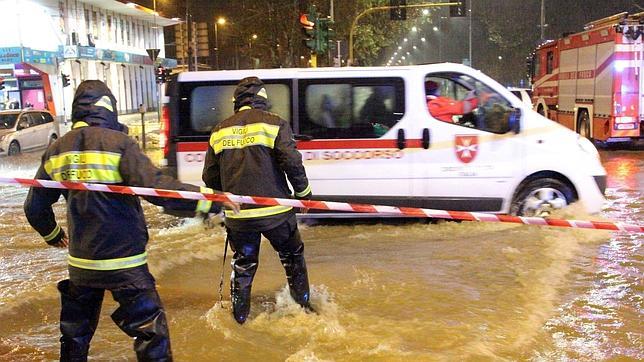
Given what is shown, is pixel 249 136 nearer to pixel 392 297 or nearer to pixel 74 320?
pixel 74 320

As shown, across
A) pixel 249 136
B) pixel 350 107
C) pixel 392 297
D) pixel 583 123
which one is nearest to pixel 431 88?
pixel 350 107

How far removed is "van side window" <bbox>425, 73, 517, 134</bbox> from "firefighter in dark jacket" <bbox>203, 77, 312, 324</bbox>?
11.1 feet

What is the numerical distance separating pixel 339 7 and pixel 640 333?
2845 cm

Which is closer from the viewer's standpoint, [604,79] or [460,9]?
[604,79]

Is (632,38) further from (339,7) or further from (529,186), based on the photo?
(339,7)

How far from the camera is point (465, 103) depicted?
779 cm

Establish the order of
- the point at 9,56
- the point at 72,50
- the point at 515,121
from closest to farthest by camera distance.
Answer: the point at 515,121 < the point at 9,56 < the point at 72,50

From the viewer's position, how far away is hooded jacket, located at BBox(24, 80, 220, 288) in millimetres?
3434

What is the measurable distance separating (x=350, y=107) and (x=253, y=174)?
3339 millimetres

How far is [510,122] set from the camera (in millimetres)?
7629

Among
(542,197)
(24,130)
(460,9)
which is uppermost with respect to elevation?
(460,9)

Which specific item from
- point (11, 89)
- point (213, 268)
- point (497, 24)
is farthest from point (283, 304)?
point (497, 24)

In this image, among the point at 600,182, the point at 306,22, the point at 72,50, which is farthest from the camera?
the point at 72,50

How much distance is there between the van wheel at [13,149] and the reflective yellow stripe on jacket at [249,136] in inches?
658
